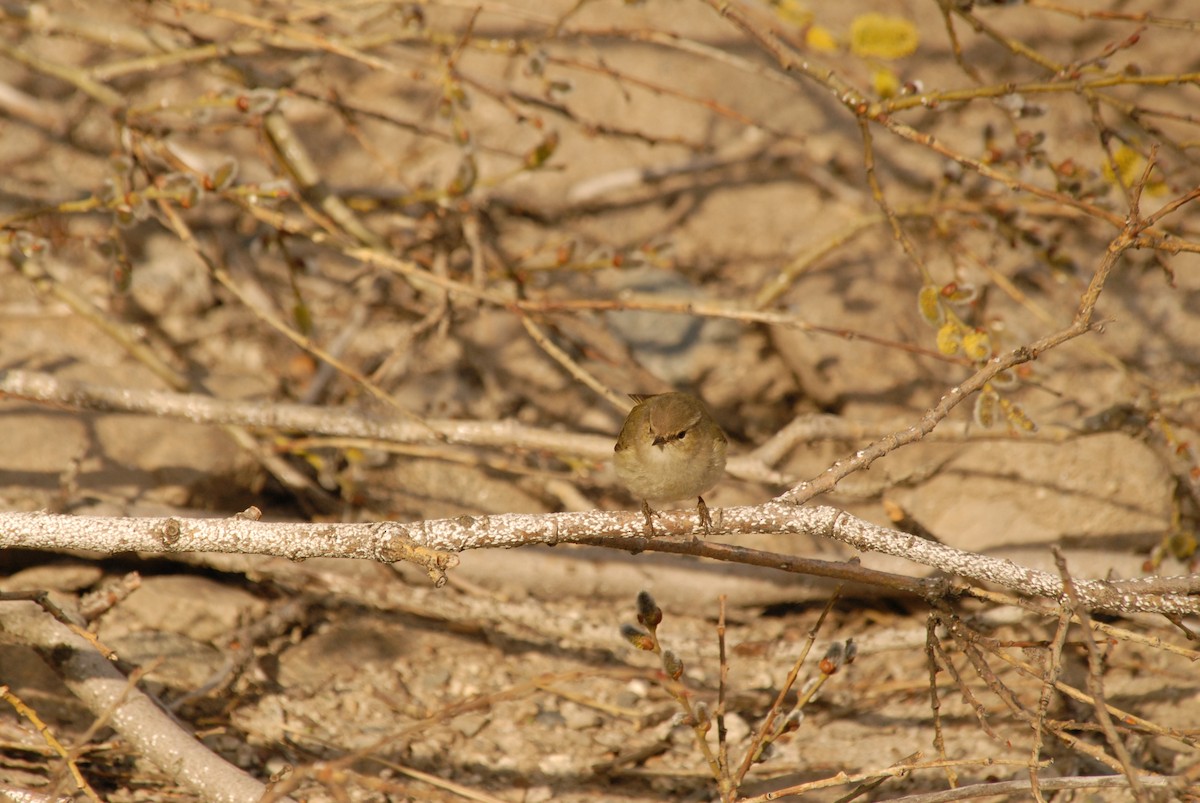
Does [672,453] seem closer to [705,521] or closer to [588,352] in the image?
[705,521]

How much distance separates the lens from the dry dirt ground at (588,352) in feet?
12.3

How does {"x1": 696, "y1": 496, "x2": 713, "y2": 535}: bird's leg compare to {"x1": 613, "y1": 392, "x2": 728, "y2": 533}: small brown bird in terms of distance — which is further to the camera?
{"x1": 613, "y1": 392, "x2": 728, "y2": 533}: small brown bird

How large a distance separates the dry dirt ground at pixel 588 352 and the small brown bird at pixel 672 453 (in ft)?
1.92

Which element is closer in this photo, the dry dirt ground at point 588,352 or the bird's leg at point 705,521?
the bird's leg at point 705,521

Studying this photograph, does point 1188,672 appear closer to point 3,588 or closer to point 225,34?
point 3,588

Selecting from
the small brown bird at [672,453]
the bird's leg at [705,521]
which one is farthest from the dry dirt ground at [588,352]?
the bird's leg at [705,521]

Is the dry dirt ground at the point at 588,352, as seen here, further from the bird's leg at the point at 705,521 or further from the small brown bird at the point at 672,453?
the bird's leg at the point at 705,521

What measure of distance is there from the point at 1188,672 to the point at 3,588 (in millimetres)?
4652

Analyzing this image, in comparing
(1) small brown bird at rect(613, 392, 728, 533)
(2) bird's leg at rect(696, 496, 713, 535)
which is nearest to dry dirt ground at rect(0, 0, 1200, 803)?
(1) small brown bird at rect(613, 392, 728, 533)

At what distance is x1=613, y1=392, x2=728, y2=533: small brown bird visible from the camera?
10.4 ft

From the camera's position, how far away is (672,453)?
3.17 meters

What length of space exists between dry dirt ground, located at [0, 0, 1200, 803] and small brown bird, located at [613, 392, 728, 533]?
58 centimetres

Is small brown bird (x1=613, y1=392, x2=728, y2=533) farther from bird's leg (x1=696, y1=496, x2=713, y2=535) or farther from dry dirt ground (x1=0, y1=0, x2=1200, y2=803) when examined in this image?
dry dirt ground (x1=0, y1=0, x2=1200, y2=803)

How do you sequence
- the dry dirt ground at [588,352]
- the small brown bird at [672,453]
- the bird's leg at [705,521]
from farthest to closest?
the dry dirt ground at [588,352], the small brown bird at [672,453], the bird's leg at [705,521]
